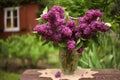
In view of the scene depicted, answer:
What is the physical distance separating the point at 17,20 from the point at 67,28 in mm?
12619

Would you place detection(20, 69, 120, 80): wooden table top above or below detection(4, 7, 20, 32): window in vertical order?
above

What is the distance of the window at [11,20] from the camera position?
629 inches

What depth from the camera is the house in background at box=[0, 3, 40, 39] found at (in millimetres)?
15508

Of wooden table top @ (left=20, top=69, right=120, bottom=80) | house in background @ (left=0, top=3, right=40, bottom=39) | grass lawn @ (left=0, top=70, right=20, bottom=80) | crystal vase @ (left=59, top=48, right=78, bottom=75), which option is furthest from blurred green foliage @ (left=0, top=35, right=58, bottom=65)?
crystal vase @ (left=59, top=48, right=78, bottom=75)

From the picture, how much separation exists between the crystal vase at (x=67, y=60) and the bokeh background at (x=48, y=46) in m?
0.20

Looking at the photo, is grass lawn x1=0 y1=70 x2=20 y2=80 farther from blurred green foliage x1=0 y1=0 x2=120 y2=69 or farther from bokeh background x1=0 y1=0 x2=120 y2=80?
blurred green foliage x1=0 y1=0 x2=120 y2=69

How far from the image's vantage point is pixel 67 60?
3752mm

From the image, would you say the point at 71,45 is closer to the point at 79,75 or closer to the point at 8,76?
the point at 79,75

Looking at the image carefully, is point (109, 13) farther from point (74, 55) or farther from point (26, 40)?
point (26, 40)

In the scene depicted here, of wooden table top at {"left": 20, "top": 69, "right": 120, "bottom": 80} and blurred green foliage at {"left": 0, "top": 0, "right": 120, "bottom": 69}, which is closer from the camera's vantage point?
wooden table top at {"left": 20, "top": 69, "right": 120, "bottom": 80}

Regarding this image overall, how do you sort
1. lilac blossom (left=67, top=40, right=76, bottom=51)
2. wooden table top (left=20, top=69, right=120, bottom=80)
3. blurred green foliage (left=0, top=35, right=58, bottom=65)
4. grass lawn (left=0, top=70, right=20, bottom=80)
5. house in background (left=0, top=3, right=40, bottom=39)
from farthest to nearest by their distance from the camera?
house in background (left=0, top=3, right=40, bottom=39) → blurred green foliage (left=0, top=35, right=58, bottom=65) → grass lawn (left=0, top=70, right=20, bottom=80) → wooden table top (left=20, top=69, right=120, bottom=80) → lilac blossom (left=67, top=40, right=76, bottom=51)

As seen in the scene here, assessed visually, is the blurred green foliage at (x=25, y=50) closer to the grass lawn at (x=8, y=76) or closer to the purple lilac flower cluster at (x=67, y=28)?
the grass lawn at (x=8, y=76)

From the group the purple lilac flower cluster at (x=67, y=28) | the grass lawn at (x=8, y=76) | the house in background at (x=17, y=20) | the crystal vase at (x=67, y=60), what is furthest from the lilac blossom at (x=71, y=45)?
the house in background at (x=17, y=20)

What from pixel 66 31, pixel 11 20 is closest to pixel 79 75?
pixel 66 31
